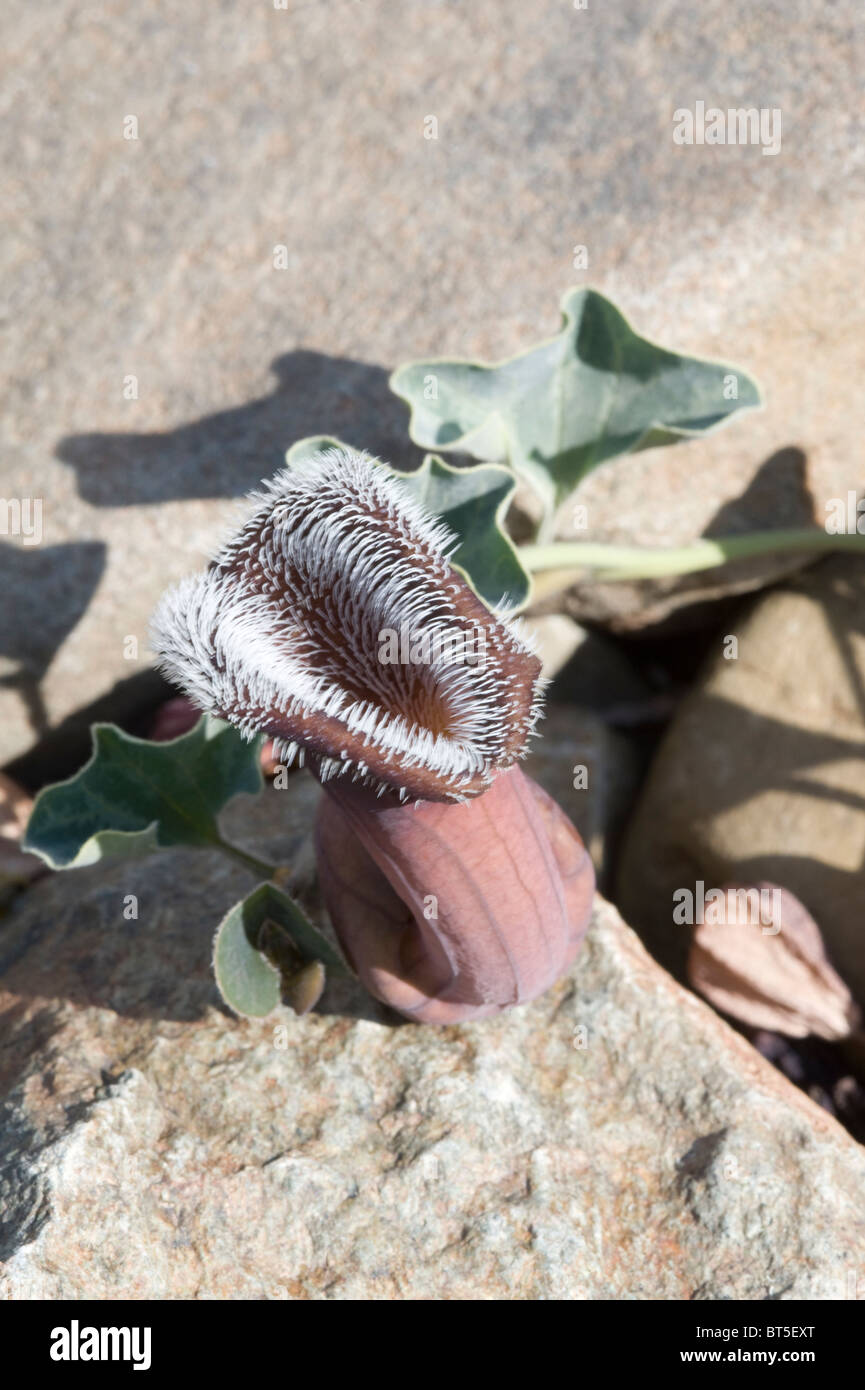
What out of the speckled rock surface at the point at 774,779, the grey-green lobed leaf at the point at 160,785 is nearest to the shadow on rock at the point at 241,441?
the grey-green lobed leaf at the point at 160,785

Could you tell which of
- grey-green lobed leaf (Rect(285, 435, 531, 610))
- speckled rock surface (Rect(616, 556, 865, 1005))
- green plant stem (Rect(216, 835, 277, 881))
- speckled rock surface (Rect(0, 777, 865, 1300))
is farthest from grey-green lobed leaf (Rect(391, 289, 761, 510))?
speckled rock surface (Rect(0, 777, 865, 1300))

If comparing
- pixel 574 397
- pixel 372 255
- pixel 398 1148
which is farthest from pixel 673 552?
pixel 398 1148

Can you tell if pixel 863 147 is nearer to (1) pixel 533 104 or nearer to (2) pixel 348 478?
(1) pixel 533 104

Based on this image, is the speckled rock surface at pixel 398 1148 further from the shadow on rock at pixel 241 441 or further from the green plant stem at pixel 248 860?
the shadow on rock at pixel 241 441

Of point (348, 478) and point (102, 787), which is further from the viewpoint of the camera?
point (102, 787)

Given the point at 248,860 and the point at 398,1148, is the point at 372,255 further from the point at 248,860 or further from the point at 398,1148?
the point at 398,1148
